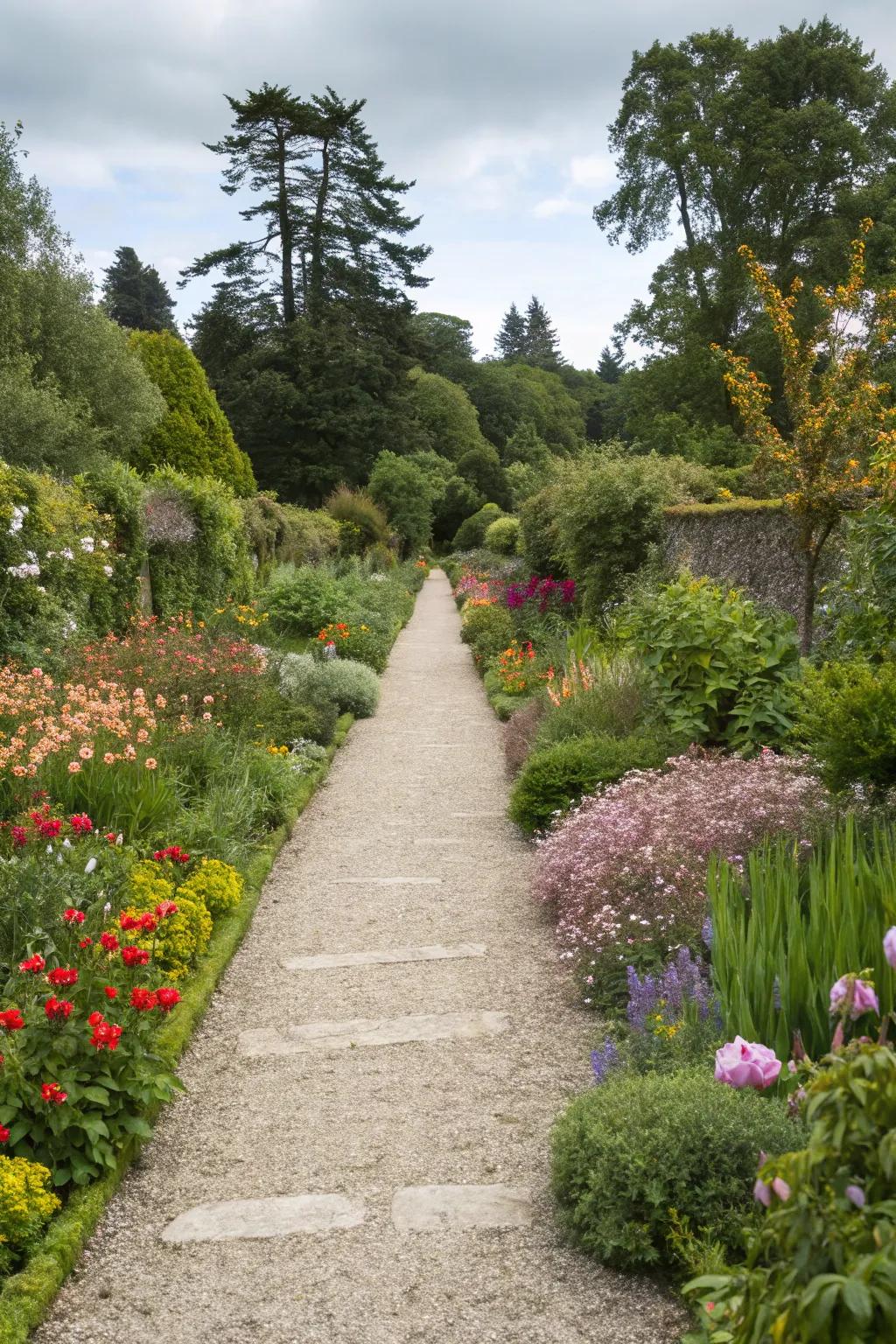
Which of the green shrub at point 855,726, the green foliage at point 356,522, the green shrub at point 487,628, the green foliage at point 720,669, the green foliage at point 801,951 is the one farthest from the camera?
the green foliage at point 356,522

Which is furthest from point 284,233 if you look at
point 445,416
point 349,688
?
point 349,688

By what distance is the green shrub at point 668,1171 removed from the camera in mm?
2586

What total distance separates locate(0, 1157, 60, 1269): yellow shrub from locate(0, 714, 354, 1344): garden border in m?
0.05

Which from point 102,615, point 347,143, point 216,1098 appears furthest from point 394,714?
point 347,143

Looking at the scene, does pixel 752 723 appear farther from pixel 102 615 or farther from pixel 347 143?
pixel 347 143

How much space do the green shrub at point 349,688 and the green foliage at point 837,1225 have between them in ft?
30.5

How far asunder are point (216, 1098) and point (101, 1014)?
2.29ft

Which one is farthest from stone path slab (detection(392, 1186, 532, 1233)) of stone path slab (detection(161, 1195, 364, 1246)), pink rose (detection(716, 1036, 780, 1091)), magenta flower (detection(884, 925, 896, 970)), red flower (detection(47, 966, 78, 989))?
magenta flower (detection(884, 925, 896, 970))

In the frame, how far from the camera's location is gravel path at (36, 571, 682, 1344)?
251 cm

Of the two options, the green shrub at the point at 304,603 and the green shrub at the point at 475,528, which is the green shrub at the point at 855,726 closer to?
the green shrub at the point at 304,603

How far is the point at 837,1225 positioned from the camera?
1.32m

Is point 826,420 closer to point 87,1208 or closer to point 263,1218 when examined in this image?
point 263,1218

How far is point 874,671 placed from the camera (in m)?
4.94

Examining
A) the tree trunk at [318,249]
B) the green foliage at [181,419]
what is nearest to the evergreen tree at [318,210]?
the tree trunk at [318,249]
